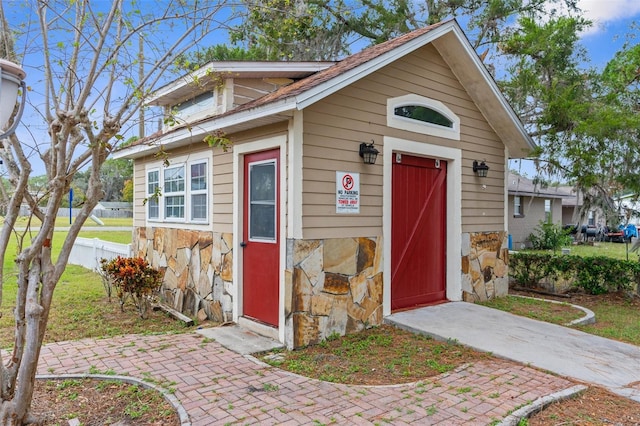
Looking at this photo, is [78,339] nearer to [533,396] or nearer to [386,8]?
[533,396]

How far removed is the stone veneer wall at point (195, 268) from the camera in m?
6.52

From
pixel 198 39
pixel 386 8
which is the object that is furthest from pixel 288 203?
pixel 386 8

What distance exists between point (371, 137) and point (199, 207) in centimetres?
304

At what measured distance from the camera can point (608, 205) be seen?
937cm

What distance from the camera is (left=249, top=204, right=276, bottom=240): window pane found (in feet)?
18.9

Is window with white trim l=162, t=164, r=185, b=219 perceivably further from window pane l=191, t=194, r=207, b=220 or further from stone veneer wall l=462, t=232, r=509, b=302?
stone veneer wall l=462, t=232, r=509, b=302

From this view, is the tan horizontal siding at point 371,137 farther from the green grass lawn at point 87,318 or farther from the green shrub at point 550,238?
the green shrub at point 550,238

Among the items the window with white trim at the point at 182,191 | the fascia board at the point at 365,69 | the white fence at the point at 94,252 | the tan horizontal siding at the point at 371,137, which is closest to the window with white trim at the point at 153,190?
the window with white trim at the point at 182,191

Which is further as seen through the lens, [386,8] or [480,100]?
[386,8]

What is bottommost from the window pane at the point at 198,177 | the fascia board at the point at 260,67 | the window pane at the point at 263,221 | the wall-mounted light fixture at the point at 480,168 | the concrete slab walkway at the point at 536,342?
the concrete slab walkway at the point at 536,342

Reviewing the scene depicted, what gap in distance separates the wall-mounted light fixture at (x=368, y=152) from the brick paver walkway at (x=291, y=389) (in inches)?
110

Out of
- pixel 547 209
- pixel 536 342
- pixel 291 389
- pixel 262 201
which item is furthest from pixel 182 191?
pixel 547 209

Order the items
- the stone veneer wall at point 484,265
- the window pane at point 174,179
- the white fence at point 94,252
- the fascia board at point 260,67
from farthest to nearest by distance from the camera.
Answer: the white fence at point 94,252
the window pane at point 174,179
the stone veneer wall at point 484,265
the fascia board at point 260,67

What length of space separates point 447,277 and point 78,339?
221 inches
